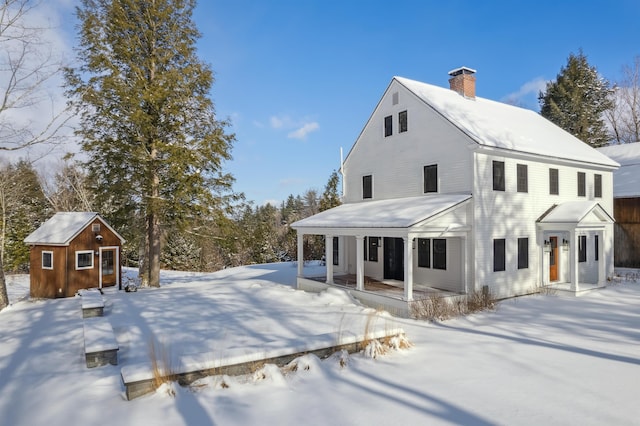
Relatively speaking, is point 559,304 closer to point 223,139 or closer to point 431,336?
point 431,336

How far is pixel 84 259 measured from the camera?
15.4 metres

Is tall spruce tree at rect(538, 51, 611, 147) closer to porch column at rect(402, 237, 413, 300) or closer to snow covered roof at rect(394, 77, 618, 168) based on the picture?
snow covered roof at rect(394, 77, 618, 168)

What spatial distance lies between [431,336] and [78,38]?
58.5 feet

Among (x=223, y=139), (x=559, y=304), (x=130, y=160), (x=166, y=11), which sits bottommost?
(x=559, y=304)

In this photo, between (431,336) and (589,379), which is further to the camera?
(431,336)

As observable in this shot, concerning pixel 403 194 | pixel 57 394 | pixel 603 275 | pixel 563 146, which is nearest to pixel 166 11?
pixel 403 194

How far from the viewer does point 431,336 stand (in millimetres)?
8523

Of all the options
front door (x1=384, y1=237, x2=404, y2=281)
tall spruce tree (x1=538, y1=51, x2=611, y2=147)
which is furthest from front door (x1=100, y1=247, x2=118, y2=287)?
tall spruce tree (x1=538, y1=51, x2=611, y2=147)

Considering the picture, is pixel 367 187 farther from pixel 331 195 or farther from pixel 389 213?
pixel 331 195

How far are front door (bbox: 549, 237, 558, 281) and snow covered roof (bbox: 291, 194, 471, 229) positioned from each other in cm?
570

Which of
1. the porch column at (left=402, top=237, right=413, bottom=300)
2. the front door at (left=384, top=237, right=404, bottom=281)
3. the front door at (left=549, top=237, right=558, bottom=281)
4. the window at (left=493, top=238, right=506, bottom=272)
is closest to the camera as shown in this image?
the porch column at (left=402, top=237, right=413, bottom=300)

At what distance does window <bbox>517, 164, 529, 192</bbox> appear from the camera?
46.2 feet

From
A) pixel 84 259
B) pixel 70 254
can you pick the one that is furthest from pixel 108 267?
pixel 70 254

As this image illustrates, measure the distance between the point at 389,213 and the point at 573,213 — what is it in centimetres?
704
